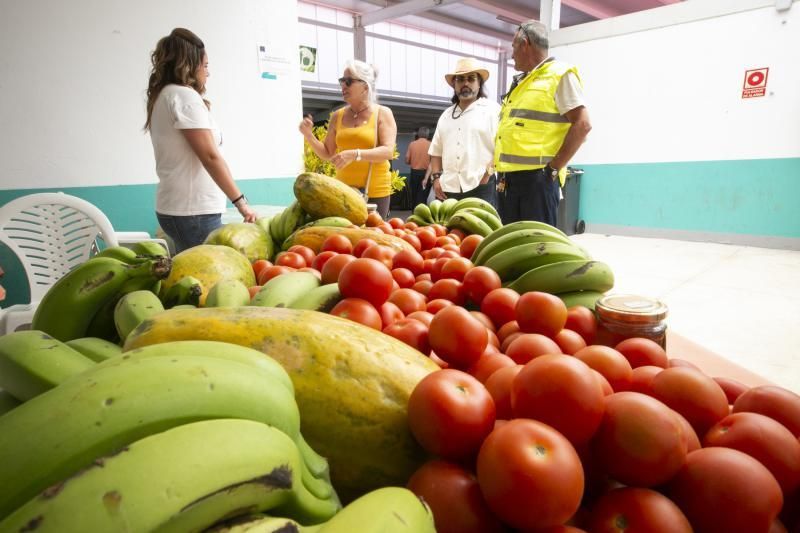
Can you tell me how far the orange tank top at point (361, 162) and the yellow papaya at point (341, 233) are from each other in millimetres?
1754

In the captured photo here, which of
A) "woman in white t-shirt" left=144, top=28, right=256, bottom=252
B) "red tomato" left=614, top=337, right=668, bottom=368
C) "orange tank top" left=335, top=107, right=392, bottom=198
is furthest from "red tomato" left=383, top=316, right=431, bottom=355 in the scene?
"orange tank top" left=335, top=107, right=392, bottom=198

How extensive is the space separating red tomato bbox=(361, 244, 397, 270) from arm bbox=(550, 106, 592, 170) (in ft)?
7.35

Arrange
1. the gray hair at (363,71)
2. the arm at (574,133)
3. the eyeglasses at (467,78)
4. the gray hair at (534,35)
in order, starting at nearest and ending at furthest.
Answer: the arm at (574,133)
the gray hair at (534,35)
the gray hair at (363,71)
the eyeglasses at (467,78)

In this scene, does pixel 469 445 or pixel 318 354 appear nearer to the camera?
pixel 469 445

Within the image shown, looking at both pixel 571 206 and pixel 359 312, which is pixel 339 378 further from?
pixel 571 206

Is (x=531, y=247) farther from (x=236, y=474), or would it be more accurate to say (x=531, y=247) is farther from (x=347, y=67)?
(x=347, y=67)

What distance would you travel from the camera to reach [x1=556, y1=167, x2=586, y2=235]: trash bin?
812 centimetres

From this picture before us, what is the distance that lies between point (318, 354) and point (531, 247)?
0.80 meters

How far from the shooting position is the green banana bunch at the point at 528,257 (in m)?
1.29

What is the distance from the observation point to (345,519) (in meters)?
0.45

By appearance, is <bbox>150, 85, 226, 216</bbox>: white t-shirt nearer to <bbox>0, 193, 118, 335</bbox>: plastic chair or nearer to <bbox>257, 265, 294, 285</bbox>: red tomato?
<bbox>0, 193, 118, 335</bbox>: plastic chair

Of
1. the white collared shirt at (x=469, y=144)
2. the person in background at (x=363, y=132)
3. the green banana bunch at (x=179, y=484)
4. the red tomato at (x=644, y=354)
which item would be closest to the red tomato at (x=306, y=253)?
the red tomato at (x=644, y=354)

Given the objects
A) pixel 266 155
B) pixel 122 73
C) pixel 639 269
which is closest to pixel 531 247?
pixel 122 73

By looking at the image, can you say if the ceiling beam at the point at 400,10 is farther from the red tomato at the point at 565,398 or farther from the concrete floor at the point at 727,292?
the red tomato at the point at 565,398
